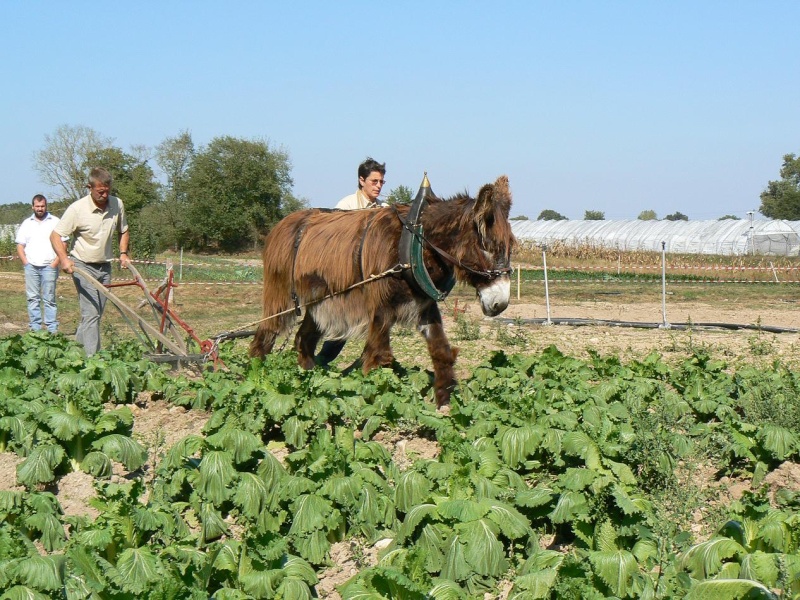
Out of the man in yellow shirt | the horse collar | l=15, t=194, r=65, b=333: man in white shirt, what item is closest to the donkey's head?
the horse collar

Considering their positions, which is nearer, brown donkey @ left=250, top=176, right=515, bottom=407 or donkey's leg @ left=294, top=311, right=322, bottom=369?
brown donkey @ left=250, top=176, right=515, bottom=407

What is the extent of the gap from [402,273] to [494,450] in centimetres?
249

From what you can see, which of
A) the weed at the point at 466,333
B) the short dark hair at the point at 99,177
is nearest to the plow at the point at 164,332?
the short dark hair at the point at 99,177

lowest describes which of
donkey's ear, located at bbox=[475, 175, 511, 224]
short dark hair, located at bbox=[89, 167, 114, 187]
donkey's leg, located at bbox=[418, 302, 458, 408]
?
donkey's leg, located at bbox=[418, 302, 458, 408]

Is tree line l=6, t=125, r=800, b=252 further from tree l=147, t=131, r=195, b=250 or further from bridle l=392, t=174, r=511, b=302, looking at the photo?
bridle l=392, t=174, r=511, b=302

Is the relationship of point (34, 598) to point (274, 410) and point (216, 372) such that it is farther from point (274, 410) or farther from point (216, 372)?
point (216, 372)

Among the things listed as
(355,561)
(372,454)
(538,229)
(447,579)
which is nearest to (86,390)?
(372,454)

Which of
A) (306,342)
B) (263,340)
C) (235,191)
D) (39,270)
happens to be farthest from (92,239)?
(235,191)

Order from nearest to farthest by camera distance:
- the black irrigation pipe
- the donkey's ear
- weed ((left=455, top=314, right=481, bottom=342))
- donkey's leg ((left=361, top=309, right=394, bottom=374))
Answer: the donkey's ear, donkey's leg ((left=361, top=309, right=394, bottom=374)), weed ((left=455, top=314, right=481, bottom=342)), the black irrigation pipe

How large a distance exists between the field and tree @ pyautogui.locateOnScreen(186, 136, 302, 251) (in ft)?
165

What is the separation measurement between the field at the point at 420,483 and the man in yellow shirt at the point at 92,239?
109 centimetres

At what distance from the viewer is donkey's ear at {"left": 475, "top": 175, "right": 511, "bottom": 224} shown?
759cm

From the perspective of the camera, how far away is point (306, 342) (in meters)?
9.81

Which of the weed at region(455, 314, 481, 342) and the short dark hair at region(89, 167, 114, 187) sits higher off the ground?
the short dark hair at region(89, 167, 114, 187)
